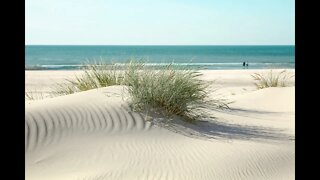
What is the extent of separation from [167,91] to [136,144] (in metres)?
1.30

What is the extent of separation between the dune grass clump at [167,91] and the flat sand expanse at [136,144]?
0.19 m

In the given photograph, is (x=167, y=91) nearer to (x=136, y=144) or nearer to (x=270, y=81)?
(x=136, y=144)

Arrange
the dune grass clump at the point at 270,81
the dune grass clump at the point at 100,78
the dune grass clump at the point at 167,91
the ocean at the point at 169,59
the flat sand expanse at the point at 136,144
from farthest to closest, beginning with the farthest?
the dune grass clump at the point at 270,81 < the ocean at the point at 169,59 < the dune grass clump at the point at 100,78 < the dune grass clump at the point at 167,91 < the flat sand expanse at the point at 136,144

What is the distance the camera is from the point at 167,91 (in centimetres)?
641

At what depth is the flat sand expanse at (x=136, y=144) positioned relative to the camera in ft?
14.9

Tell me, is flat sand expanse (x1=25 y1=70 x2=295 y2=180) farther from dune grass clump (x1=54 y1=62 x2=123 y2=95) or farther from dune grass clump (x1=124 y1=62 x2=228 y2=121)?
dune grass clump (x1=54 y1=62 x2=123 y2=95)

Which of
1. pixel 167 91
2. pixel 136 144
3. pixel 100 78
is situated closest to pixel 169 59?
pixel 100 78

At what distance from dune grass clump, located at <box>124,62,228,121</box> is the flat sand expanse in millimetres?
195

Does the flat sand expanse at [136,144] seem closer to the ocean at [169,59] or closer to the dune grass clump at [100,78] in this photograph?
the dune grass clump at [100,78]

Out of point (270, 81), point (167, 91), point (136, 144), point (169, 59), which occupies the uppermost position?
point (169, 59)

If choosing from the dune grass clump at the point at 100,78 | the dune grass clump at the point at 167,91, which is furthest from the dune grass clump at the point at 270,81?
the dune grass clump at the point at 167,91

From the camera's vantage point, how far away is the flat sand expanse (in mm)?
4535

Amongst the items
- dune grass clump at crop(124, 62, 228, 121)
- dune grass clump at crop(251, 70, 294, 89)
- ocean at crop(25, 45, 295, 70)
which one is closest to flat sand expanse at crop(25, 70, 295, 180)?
dune grass clump at crop(124, 62, 228, 121)
